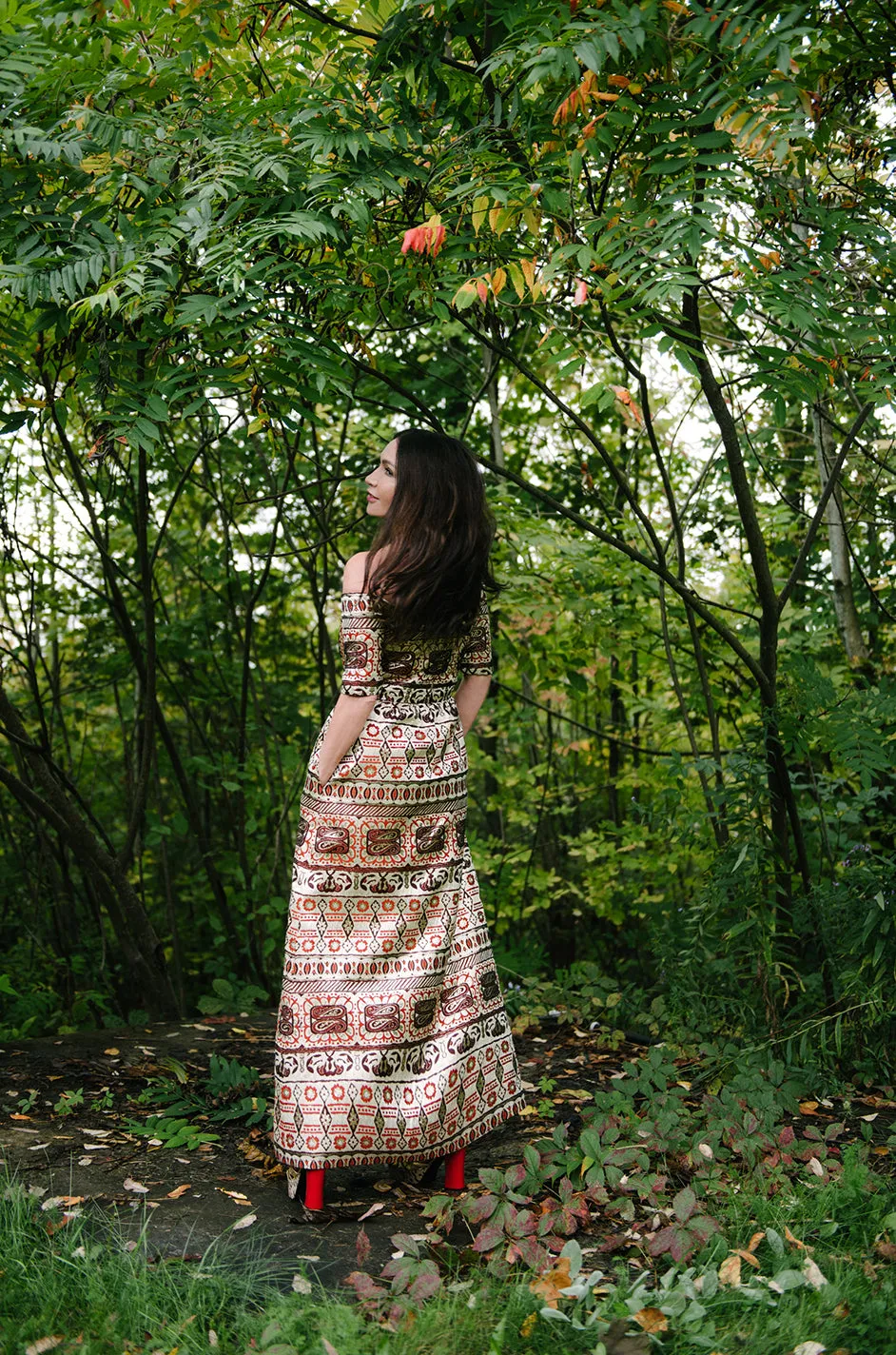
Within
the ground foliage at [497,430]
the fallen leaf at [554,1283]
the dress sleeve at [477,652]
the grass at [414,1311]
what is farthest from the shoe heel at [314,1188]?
the ground foliage at [497,430]

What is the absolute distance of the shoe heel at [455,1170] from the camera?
286cm

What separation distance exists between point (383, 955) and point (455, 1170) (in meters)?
0.61

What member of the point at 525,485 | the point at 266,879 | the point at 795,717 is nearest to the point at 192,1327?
the point at 795,717

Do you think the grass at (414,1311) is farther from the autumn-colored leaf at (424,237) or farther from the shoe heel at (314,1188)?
the autumn-colored leaf at (424,237)

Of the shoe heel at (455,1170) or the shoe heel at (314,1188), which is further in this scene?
the shoe heel at (455,1170)

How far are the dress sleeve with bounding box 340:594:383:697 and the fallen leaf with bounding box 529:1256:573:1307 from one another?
1332mm

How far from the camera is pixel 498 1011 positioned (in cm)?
297

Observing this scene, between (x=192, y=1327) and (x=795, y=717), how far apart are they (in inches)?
99.4

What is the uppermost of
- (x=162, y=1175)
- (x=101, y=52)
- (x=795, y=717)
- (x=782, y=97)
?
(x=101, y=52)

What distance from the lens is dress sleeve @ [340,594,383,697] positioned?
2732mm

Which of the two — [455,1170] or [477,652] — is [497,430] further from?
[455,1170]

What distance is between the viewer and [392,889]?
9.24 ft

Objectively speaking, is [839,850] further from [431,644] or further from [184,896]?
[184,896]

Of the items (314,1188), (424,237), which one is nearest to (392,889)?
(314,1188)
